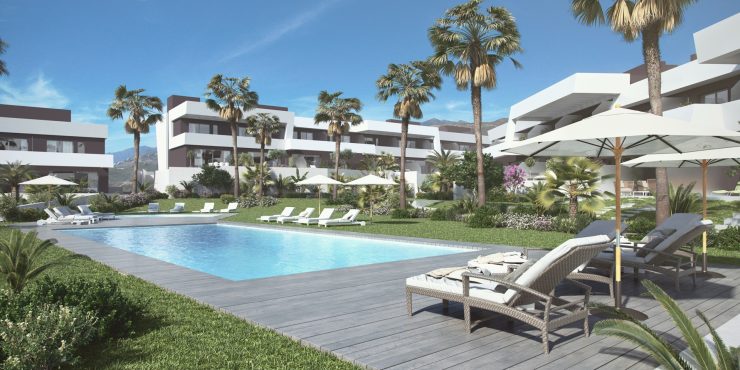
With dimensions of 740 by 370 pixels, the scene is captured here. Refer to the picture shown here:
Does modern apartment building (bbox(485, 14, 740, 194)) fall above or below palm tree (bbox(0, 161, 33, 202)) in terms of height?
above

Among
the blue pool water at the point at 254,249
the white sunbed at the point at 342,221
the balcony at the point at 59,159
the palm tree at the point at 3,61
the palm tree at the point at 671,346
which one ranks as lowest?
the blue pool water at the point at 254,249

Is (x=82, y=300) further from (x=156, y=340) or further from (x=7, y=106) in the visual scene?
(x=7, y=106)

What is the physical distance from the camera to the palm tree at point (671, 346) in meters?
2.50

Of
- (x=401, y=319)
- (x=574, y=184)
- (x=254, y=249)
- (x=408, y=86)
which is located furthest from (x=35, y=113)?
(x=401, y=319)

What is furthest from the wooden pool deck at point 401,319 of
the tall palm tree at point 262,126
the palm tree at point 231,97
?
the tall palm tree at point 262,126

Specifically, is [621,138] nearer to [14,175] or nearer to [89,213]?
[89,213]

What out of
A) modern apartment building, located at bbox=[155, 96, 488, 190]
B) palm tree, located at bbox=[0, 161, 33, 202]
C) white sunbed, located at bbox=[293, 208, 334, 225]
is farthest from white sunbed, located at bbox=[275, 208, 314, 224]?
modern apartment building, located at bbox=[155, 96, 488, 190]

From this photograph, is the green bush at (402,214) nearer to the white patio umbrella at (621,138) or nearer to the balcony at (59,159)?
the white patio umbrella at (621,138)

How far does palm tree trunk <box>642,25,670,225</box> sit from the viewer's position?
13.3 meters

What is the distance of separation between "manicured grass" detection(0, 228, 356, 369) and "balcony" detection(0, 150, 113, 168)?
137 ft

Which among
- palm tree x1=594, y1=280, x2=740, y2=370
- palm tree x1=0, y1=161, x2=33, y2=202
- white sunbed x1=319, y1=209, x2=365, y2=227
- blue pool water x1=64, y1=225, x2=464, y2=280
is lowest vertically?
blue pool water x1=64, y1=225, x2=464, y2=280

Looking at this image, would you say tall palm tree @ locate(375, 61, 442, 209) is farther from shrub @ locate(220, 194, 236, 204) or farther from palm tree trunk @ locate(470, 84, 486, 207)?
shrub @ locate(220, 194, 236, 204)

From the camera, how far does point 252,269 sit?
11.2 meters

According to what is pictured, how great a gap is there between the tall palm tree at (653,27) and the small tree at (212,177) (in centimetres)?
3424
